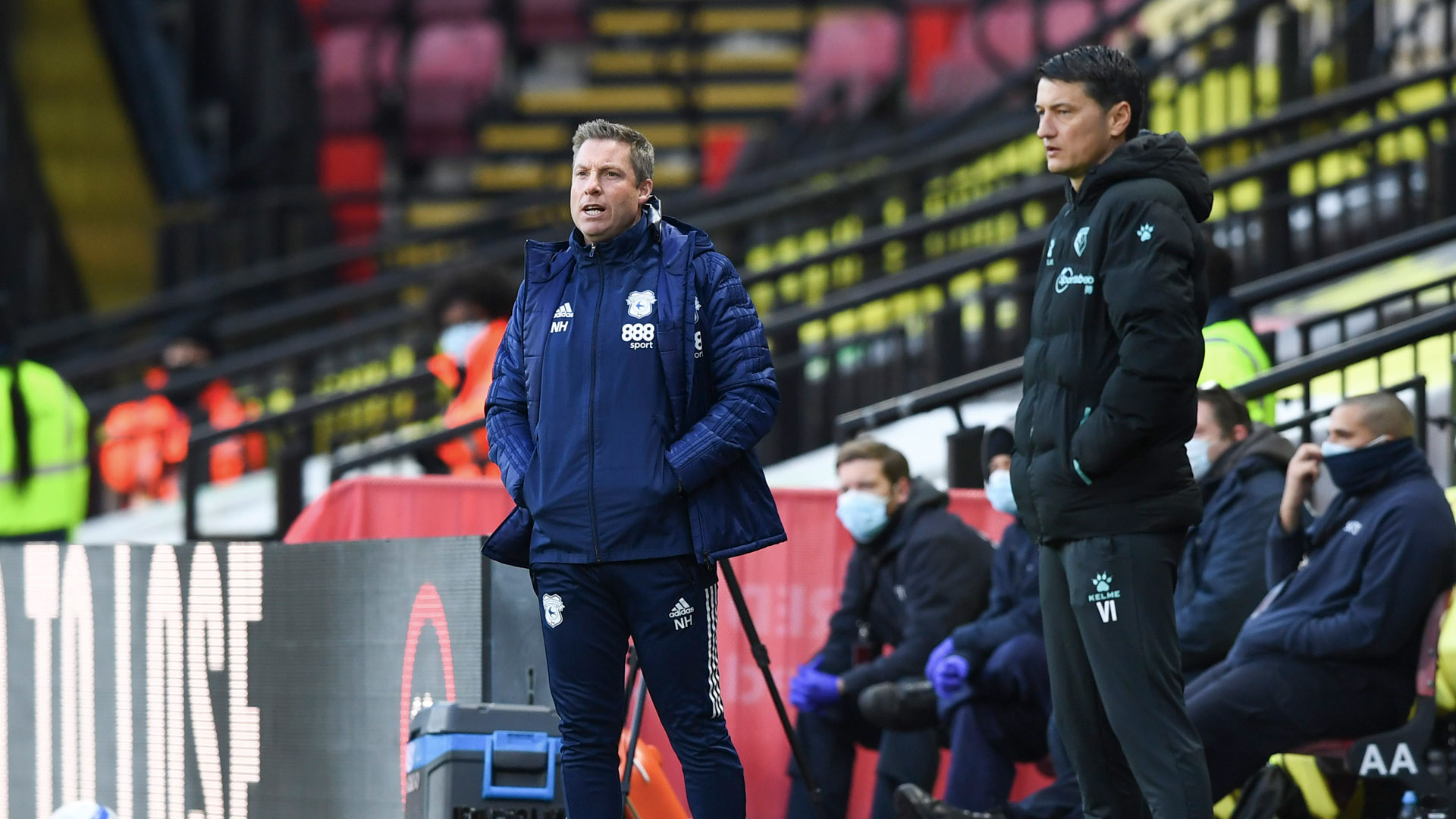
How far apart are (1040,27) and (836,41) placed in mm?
2938

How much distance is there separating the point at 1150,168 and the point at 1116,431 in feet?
2.11

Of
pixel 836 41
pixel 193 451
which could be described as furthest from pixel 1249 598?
pixel 836 41

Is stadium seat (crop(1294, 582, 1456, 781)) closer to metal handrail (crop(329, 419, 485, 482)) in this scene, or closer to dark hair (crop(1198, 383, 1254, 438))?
dark hair (crop(1198, 383, 1254, 438))

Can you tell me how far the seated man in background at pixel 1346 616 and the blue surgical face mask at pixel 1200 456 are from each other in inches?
15.5

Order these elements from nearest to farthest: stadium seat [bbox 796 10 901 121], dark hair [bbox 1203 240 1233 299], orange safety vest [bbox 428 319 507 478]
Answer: dark hair [bbox 1203 240 1233 299]
orange safety vest [bbox 428 319 507 478]
stadium seat [bbox 796 10 901 121]

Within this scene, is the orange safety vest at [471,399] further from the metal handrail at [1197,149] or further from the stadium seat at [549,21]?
the stadium seat at [549,21]

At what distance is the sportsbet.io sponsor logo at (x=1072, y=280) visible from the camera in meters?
4.93

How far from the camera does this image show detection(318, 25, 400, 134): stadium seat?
22.2 meters

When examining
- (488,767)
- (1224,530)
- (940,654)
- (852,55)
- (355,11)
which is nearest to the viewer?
(488,767)

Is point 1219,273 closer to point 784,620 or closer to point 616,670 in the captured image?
point 784,620

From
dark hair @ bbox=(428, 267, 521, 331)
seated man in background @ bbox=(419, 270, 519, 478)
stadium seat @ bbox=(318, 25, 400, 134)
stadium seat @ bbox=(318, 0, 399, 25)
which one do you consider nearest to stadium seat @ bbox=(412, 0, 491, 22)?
stadium seat @ bbox=(318, 0, 399, 25)

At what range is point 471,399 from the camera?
369 inches

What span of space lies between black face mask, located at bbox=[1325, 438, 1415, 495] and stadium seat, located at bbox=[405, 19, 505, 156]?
54.8 feet

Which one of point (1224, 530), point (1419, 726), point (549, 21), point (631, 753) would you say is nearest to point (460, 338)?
point (1224, 530)
